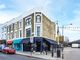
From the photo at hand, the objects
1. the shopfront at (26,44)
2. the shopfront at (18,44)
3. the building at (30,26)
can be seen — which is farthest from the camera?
the shopfront at (18,44)

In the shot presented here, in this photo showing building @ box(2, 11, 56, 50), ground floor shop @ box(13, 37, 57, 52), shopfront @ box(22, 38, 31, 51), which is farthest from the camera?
shopfront @ box(22, 38, 31, 51)

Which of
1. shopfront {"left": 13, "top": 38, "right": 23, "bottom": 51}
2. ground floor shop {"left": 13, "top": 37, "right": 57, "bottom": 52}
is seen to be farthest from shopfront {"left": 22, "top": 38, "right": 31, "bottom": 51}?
shopfront {"left": 13, "top": 38, "right": 23, "bottom": 51}

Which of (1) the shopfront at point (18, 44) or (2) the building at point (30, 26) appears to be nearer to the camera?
(2) the building at point (30, 26)

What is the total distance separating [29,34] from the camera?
199ft

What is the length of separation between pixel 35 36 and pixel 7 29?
2220 centimetres

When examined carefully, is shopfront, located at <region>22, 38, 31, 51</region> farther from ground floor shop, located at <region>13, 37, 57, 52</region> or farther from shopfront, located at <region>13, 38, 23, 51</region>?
shopfront, located at <region>13, 38, 23, 51</region>

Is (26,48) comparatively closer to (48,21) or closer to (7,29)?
(48,21)

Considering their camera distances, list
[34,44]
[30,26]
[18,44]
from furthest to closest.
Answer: [18,44]
[30,26]
[34,44]

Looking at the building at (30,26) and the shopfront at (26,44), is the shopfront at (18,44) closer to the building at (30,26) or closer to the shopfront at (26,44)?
the building at (30,26)

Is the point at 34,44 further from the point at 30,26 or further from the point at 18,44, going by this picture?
the point at 18,44

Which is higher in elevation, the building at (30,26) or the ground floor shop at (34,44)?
the building at (30,26)

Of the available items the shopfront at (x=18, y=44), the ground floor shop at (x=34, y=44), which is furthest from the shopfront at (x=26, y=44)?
the shopfront at (x=18, y=44)

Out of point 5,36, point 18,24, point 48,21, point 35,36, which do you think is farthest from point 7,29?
point 35,36

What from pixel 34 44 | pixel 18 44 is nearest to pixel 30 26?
pixel 34 44
